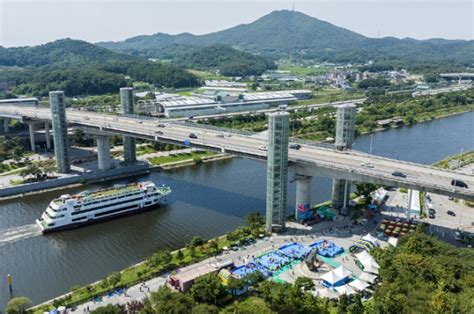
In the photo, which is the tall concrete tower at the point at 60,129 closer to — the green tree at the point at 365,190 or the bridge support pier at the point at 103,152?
the bridge support pier at the point at 103,152

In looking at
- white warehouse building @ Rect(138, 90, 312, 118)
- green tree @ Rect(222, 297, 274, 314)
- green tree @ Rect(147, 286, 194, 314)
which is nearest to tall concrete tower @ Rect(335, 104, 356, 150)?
green tree @ Rect(222, 297, 274, 314)

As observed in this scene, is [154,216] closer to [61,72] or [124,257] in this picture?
[124,257]

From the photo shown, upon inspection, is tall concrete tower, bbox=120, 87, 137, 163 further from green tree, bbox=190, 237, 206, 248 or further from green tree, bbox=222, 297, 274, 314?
green tree, bbox=222, 297, 274, 314

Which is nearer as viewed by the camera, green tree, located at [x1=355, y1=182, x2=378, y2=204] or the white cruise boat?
the white cruise boat

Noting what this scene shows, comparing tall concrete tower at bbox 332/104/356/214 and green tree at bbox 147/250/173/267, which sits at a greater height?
tall concrete tower at bbox 332/104/356/214

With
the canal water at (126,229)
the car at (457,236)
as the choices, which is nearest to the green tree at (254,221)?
the canal water at (126,229)

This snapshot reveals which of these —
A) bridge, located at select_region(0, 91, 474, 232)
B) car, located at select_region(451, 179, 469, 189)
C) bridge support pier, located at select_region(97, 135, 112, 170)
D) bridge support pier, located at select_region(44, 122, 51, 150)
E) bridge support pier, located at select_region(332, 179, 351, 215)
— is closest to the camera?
car, located at select_region(451, 179, 469, 189)
